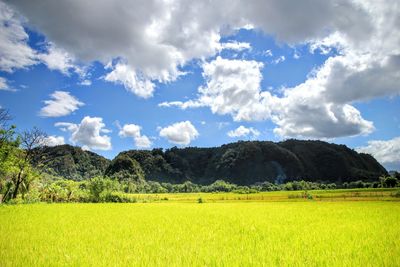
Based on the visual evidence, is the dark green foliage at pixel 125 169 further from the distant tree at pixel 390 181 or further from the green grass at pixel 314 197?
the distant tree at pixel 390 181

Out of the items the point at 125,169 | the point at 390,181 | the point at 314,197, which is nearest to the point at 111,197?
the point at 314,197

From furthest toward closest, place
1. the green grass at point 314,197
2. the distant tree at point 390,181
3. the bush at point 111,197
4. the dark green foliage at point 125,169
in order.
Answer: the dark green foliage at point 125,169, the distant tree at point 390,181, the green grass at point 314,197, the bush at point 111,197

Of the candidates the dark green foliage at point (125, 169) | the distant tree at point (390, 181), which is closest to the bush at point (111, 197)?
the distant tree at point (390, 181)

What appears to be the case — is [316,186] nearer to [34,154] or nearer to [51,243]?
[34,154]

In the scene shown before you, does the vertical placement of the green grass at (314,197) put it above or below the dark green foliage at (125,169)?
below

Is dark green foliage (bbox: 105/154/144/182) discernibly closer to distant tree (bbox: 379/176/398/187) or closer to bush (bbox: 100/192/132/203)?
bush (bbox: 100/192/132/203)

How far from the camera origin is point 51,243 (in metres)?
11.3

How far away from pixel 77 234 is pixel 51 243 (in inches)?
93.3

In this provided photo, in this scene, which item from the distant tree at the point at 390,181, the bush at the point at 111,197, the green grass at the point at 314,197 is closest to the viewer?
the bush at the point at 111,197

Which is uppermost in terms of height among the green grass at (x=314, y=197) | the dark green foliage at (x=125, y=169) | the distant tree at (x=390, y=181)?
the dark green foliage at (x=125, y=169)

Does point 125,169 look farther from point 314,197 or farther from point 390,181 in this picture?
point 390,181

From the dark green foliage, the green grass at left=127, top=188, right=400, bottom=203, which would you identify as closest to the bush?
the green grass at left=127, top=188, right=400, bottom=203

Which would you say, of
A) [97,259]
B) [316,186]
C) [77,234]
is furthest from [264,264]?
[316,186]

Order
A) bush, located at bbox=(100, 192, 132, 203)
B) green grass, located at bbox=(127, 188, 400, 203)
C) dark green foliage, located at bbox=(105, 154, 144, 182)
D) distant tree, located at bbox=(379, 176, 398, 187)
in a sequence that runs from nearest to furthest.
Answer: bush, located at bbox=(100, 192, 132, 203), green grass, located at bbox=(127, 188, 400, 203), distant tree, located at bbox=(379, 176, 398, 187), dark green foliage, located at bbox=(105, 154, 144, 182)
